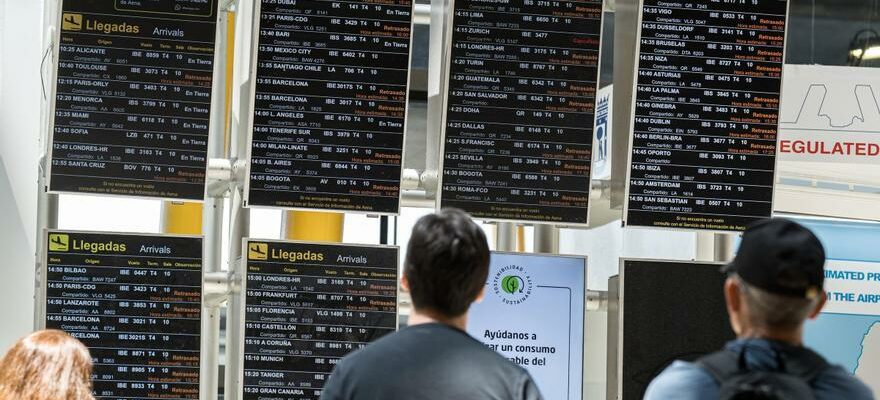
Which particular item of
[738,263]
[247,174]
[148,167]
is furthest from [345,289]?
[738,263]

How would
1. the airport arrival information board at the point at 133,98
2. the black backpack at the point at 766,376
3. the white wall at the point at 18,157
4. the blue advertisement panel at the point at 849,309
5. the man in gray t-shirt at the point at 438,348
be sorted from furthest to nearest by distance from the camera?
the blue advertisement panel at the point at 849,309, the white wall at the point at 18,157, the airport arrival information board at the point at 133,98, the man in gray t-shirt at the point at 438,348, the black backpack at the point at 766,376

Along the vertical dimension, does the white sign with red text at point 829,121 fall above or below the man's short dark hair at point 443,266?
above

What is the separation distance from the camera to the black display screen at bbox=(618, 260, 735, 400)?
13.5 ft

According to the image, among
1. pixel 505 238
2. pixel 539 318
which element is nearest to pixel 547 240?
pixel 505 238

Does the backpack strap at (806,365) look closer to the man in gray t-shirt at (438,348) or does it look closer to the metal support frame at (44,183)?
the man in gray t-shirt at (438,348)

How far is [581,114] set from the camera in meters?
4.13

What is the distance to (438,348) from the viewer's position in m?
2.05

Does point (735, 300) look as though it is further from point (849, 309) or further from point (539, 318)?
point (849, 309)

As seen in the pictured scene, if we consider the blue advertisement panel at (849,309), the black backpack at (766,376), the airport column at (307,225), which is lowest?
the blue advertisement panel at (849,309)

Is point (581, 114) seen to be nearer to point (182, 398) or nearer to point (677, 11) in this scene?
point (677, 11)

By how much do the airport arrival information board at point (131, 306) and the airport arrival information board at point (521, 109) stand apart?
0.87 m

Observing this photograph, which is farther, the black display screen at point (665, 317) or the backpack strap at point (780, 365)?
the black display screen at point (665, 317)

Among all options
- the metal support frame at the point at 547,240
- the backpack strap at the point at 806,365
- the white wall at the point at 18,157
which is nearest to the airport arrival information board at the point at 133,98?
the white wall at the point at 18,157

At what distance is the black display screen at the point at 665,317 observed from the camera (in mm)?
4102
